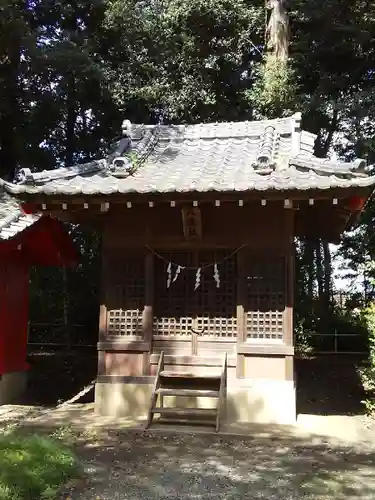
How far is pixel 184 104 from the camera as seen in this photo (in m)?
15.4

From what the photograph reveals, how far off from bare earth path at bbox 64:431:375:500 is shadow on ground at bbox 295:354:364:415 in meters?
2.51

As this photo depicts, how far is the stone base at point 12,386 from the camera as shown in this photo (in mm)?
10133

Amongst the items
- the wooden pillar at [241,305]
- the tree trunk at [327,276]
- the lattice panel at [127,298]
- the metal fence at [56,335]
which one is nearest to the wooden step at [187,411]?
the wooden pillar at [241,305]

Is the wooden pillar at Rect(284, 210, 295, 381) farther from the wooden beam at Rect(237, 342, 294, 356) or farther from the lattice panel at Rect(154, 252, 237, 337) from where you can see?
the lattice panel at Rect(154, 252, 237, 337)

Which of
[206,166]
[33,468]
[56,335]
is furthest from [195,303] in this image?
[56,335]

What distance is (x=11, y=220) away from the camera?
9.63 metres

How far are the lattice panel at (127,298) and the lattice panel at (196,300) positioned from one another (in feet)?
0.90

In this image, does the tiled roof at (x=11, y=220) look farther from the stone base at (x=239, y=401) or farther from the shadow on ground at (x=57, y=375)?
the shadow on ground at (x=57, y=375)

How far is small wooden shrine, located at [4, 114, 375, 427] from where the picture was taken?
777cm

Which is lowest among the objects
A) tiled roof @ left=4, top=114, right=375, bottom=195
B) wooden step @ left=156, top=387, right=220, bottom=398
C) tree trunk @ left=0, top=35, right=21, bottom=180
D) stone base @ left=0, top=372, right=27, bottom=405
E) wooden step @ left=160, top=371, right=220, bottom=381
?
stone base @ left=0, top=372, right=27, bottom=405

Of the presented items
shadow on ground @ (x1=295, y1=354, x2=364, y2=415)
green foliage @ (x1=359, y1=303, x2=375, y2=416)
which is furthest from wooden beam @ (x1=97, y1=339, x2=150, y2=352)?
green foliage @ (x1=359, y1=303, x2=375, y2=416)

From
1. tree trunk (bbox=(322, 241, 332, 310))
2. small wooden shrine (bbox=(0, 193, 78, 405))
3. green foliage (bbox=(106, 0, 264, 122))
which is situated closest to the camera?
small wooden shrine (bbox=(0, 193, 78, 405))

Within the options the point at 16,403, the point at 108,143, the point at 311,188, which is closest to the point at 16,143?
the point at 108,143

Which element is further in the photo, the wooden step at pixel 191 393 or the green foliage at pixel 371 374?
the green foliage at pixel 371 374
